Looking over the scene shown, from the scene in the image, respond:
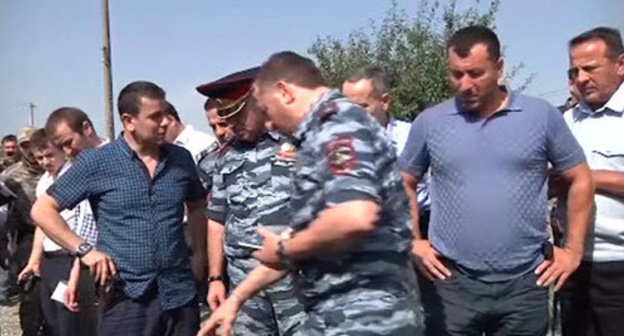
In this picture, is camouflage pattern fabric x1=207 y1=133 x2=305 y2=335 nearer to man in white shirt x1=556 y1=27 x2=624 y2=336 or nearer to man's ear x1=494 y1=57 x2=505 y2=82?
man's ear x1=494 y1=57 x2=505 y2=82

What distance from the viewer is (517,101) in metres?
4.12

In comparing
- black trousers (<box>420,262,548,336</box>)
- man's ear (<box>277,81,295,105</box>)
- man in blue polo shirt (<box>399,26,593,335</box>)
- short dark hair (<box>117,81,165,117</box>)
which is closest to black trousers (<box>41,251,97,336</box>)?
short dark hair (<box>117,81,165,117</box>)

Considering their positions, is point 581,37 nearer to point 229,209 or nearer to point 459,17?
point 229,209

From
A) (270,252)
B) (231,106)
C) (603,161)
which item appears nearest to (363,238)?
(270,252)

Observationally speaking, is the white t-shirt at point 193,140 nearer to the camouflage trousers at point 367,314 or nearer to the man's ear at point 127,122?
the man's ear at point 127,122

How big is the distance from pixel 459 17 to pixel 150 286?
62.2 feet

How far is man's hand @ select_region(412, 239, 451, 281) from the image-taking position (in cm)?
425

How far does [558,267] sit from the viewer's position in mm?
4133

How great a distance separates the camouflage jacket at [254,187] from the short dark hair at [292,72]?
96cm

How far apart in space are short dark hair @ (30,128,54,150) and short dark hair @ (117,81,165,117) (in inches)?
56.4

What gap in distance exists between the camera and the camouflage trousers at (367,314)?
3.09 m

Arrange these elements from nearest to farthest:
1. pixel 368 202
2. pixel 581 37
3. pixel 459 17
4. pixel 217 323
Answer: pixel 368 202
pixel 217 323
pixel 581 37
pixel 459 17

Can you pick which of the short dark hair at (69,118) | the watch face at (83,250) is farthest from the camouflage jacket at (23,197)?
the watch face at (83,250)

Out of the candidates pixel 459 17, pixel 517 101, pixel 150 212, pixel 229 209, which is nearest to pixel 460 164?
pixel 517 101
